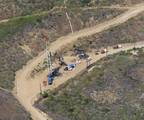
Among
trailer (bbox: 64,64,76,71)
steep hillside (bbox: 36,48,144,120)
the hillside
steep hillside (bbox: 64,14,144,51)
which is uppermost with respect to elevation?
the hillside

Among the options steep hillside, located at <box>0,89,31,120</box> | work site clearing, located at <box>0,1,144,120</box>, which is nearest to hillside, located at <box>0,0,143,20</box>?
work site clearing, located at <box>0,1,144,120</box>

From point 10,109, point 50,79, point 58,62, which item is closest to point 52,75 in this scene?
point 50,79

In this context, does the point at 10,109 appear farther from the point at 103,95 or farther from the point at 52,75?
the point at 103,95

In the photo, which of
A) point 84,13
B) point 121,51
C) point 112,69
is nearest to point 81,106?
point 112,69

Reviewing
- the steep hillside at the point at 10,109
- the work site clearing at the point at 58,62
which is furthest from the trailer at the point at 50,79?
the steep hillside at the point at 10,109

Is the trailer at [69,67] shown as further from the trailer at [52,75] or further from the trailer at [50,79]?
the trailer at [50,79]

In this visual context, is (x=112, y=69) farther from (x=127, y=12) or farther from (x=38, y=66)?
(x=127, y=12)

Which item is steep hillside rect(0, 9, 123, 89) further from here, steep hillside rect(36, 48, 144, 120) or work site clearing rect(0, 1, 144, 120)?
steep hillside rect(36, 48, 144, 120)
